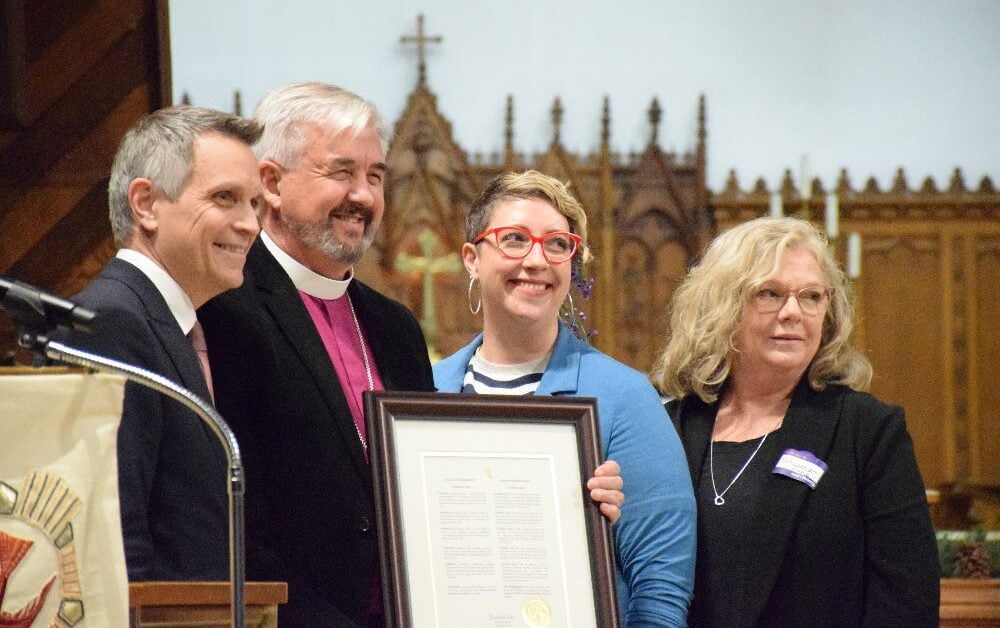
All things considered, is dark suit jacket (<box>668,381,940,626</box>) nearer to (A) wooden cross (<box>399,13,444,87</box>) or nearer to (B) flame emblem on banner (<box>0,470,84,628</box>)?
(B) flame emblem on banner (<box>0,470,84,628</box>)

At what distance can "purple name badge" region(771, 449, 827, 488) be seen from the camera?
287 cm

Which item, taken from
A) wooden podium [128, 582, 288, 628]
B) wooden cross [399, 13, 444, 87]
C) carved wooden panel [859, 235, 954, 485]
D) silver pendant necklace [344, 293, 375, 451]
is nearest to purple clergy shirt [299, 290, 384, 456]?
silver pendant necklace [344, 293, 375, 451]

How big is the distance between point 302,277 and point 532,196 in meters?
0.53

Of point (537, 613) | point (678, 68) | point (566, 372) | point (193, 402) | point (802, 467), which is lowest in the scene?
point (537, 613)

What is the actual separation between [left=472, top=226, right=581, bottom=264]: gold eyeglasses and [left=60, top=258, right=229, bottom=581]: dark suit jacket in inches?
34.2

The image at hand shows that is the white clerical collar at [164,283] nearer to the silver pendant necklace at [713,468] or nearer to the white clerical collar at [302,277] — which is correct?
the white clerical collar at [302,277]

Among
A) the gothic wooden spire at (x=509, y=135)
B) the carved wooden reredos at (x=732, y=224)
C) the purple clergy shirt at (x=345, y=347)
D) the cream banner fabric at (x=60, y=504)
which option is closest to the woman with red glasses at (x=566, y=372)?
the purple clergy shirt at (x=345, y=347)

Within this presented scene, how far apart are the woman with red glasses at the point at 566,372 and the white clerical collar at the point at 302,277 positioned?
14.0 inches

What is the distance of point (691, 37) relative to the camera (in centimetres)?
923

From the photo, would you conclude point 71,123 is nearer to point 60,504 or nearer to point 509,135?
point 60,504

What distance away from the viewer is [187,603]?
1.86 meters

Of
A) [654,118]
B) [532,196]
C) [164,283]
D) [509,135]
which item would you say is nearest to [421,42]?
[509,135]

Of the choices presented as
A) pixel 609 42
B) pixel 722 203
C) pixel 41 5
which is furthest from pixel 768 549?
pixel 609 42

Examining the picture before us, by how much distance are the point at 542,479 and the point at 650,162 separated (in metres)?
6.60
